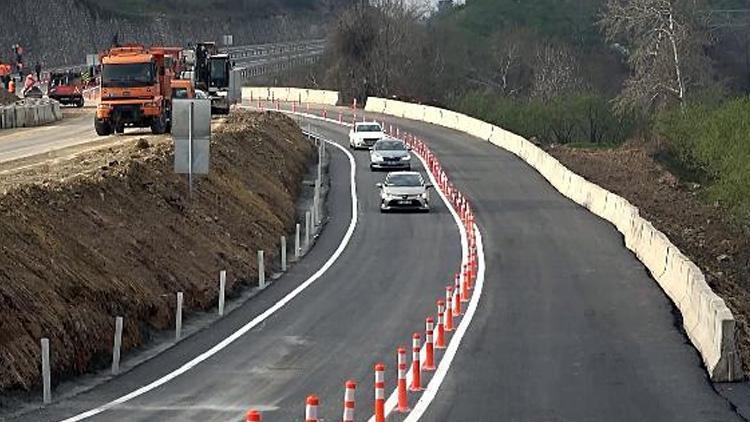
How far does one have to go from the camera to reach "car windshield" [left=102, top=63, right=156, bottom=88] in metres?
48.8

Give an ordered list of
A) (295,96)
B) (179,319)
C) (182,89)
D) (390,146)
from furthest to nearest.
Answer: (295,96)
(390,146)
(182,89)
(179,319)

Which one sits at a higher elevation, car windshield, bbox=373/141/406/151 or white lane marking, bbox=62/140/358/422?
white lane marking, bbox=62/140/358/422

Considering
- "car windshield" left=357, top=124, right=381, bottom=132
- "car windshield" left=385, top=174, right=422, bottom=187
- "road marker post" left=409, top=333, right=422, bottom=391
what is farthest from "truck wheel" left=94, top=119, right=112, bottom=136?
"road marker post" left=409, top=333, right=422, bottom=391

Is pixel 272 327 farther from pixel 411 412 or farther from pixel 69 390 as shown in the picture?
pixel 411 412

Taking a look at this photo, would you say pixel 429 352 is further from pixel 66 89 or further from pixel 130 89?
pixel 66 89

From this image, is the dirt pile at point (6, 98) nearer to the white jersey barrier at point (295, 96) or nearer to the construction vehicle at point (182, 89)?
the construction vehicle at point (182, 89)

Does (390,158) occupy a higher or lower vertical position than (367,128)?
lower

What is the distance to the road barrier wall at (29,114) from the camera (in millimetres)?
58469

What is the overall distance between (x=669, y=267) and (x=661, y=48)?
45703mm

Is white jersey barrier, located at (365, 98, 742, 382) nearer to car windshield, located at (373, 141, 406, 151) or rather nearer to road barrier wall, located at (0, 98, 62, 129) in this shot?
→ car windshield, located at (373, 141, 406, 151)

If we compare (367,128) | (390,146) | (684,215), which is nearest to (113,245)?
(684,215)

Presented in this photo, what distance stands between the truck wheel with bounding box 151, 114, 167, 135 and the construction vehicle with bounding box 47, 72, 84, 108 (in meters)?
26.4

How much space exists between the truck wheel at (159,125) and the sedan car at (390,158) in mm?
12776

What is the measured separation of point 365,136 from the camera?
71.1m
